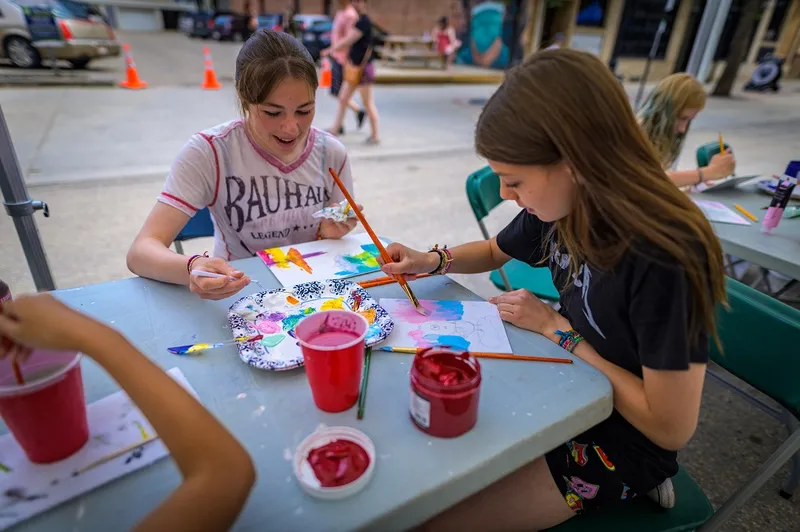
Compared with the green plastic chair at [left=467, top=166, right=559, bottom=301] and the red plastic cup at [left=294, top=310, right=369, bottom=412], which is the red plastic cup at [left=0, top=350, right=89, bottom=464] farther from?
the green plastic chair at [left=467, top=166, right=559, bottom=301]

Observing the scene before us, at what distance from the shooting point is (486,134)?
3.11 ft

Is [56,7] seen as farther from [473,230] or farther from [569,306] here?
[569,306]

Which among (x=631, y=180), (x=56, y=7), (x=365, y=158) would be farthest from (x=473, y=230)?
(x=56, y=7)

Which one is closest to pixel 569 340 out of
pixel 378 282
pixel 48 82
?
pixel 378 282

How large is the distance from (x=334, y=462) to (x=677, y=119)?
2.66 meters

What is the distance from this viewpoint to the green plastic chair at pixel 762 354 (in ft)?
3.51

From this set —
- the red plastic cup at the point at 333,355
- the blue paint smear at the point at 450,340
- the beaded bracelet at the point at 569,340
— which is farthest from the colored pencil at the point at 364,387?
the beaded bracelet at the point at 569,340

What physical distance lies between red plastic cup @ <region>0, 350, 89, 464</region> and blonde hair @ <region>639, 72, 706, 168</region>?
8.59ft

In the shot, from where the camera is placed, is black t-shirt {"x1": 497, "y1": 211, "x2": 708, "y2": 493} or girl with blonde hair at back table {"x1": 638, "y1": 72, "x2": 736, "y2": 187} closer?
black t-shirt {"x1": 497, "y1": 211, "x2": 708, "y2": 493}

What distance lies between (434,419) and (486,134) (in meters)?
0.56

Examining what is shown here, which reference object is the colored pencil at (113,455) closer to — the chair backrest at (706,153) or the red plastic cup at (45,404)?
the red plastic cup at (45,404)

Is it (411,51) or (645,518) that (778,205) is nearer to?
(645,518)

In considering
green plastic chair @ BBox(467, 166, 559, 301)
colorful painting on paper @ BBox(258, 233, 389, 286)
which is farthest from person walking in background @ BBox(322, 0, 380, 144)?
colorful painting on paper @ BBox(258, 233, 389, 286)

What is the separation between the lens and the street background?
78.8 inches
